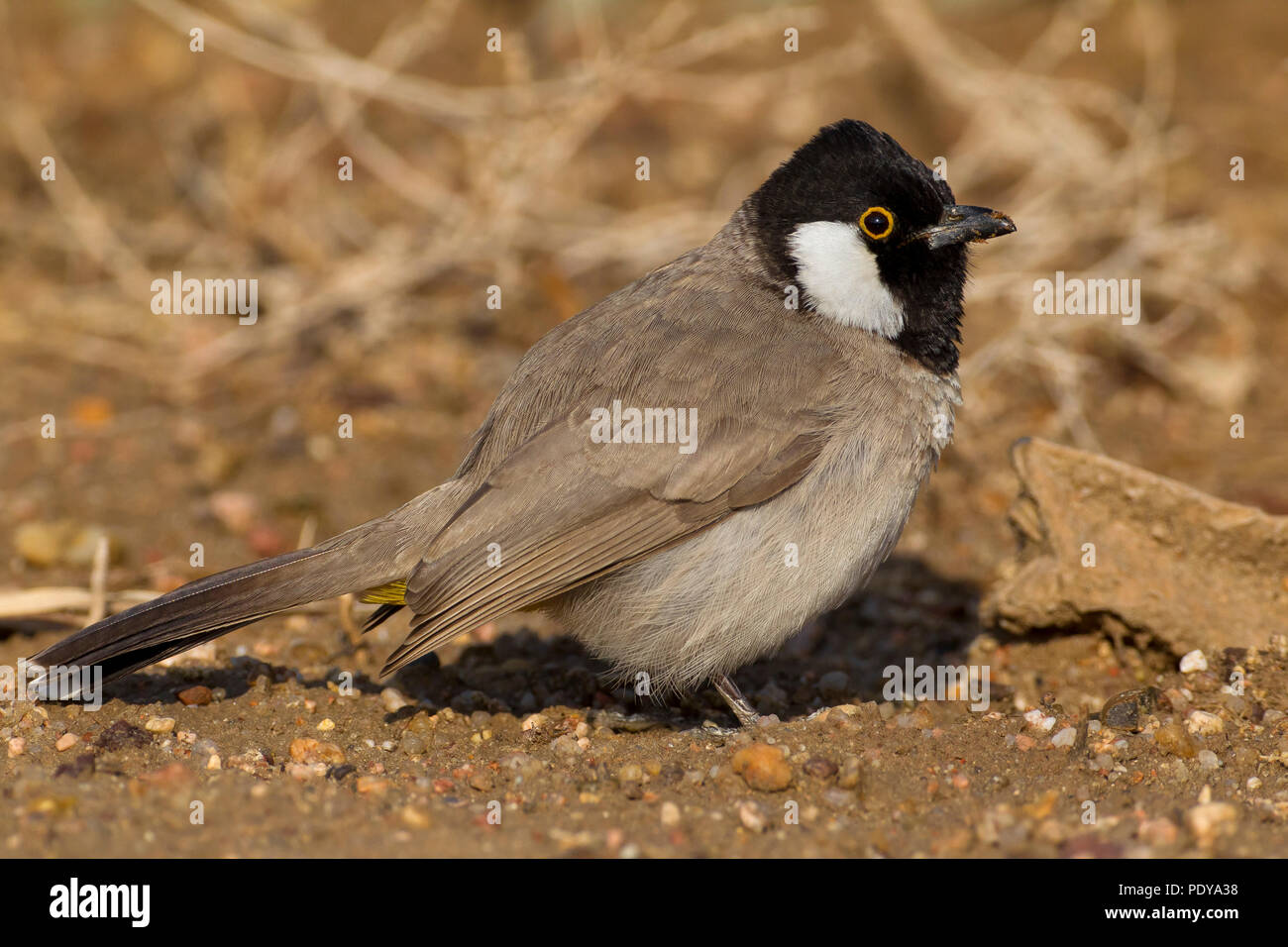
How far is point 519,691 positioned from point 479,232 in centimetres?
322

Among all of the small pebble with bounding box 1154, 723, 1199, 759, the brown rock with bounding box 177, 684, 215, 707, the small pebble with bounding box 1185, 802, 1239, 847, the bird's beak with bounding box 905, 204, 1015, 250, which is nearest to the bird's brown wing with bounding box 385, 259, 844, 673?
the bird's beak with bounding box 905, 204, 1015, 250

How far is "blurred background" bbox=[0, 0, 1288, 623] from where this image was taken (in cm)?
640

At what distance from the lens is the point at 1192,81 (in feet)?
31.7

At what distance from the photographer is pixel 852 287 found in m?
4.45

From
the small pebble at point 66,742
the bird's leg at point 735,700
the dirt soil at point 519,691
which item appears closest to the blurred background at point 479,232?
the dirt soil at point 519,691

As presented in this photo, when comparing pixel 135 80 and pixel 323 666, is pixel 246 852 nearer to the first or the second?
pixel 323 666

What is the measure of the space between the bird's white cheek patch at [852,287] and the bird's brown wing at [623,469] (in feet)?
0.47

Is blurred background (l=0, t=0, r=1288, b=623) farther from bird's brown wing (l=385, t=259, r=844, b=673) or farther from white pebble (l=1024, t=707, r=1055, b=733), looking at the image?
bird's brown wing (l=385, t=259, r=844, b=673)

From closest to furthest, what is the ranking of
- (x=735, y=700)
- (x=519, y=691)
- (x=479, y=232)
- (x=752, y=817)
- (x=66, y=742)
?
(x=752, y=817), (x=66, y=742), (x=735, y=700), (x=519, y=691), (x=479, y=232)

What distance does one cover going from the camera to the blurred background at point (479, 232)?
6402mm

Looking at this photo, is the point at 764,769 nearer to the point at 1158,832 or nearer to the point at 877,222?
the point at 1158,832

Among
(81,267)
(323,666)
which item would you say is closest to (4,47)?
(81,267)

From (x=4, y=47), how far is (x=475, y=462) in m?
7.30

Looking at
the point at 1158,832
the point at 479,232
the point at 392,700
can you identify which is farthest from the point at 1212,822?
the point at 479,232
